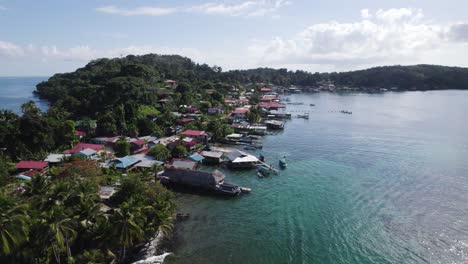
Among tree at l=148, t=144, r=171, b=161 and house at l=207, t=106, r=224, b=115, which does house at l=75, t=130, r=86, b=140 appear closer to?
tree at l=148, t=144, r=171, b=161

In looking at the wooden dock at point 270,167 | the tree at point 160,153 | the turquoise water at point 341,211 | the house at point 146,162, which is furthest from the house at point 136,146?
the wooden dock at point 270,167

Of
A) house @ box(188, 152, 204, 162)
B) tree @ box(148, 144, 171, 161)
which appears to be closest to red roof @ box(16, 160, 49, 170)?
tree @ box(148, 144, 171, 161)

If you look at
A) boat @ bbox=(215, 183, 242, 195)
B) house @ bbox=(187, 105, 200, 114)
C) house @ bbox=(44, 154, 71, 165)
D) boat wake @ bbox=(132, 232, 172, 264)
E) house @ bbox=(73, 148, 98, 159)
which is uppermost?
house @ bbox=(187, 105, 200, 114)

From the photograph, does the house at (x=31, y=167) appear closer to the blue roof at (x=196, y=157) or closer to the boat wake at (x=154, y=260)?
the blue roof at (x=196, y=157)

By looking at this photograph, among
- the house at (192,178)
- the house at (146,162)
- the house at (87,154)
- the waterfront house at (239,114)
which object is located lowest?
the house at (192,178)

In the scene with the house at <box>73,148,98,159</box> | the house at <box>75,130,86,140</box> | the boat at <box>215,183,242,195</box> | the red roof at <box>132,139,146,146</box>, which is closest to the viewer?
the boat at <box>215,183,242,195</box>

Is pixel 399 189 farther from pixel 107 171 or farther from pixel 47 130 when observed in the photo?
pixel 47 130

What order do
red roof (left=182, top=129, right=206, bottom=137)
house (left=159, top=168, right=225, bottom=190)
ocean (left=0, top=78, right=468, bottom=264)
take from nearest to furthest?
ocean (left=0, top=78, right=468, bottom=264)
house (left=159, top=168, right=225, bottom=190)
red roof (left=182, top=129, right=206, bottom=137)
